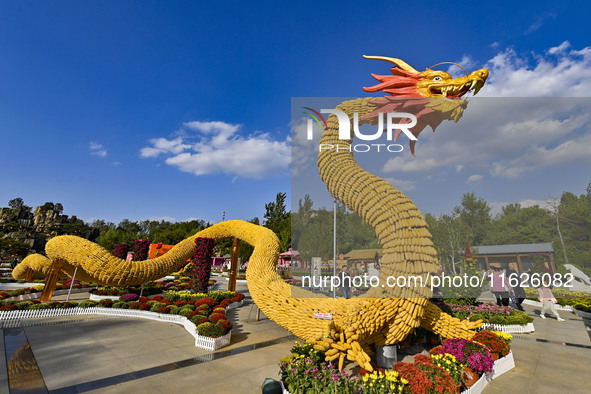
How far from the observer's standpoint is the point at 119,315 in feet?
37.3

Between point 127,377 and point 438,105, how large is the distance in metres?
8.15

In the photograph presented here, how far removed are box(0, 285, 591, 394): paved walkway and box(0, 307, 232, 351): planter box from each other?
24 cm

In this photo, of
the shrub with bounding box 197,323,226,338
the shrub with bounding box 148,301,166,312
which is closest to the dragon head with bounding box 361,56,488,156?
the shrub with bounding box 197,323,226,338

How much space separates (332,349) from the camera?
470 cm

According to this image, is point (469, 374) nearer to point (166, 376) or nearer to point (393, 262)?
point (393, 262)

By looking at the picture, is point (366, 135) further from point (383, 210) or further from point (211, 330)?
point (211, 330)

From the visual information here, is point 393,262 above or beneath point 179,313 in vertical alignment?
above

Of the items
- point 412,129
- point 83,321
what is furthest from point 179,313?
point 412,129

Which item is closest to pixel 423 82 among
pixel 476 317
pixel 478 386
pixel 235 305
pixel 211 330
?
pixel 478 386

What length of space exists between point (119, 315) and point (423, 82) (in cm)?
1348

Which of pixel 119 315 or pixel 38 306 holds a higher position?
pixel 38 306

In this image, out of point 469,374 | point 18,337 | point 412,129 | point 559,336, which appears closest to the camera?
point 469,374

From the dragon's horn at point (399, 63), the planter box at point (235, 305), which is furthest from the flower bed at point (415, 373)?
Answer: the planter box at point (235, 305)

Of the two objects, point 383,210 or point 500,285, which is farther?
point 500,285
